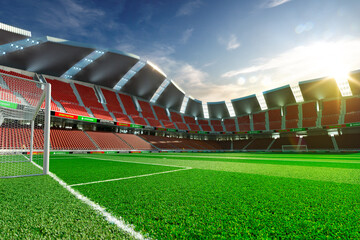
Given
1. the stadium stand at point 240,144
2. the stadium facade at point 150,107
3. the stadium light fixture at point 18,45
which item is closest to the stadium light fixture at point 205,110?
the stadium facade at point 150,107

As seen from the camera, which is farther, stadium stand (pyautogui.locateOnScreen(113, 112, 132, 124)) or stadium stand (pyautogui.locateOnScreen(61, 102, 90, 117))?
stadium stand (pyautogui.locateOnScreen(113, 112, 132, 124))

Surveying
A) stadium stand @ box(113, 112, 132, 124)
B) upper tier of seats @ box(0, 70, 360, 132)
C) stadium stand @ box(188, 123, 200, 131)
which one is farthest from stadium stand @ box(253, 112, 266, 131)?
A: stadium stand @ box(113, 112, 132, 124)

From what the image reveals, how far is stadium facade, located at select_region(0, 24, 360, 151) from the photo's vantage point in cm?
2125

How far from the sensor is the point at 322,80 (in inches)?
1233

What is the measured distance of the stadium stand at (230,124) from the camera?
1791 inches

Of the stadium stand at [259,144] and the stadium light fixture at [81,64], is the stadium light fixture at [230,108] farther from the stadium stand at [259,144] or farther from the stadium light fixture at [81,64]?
the stadium light fixture at [81,64]

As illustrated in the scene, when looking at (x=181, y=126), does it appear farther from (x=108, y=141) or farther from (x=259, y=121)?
(x=259, y=121)

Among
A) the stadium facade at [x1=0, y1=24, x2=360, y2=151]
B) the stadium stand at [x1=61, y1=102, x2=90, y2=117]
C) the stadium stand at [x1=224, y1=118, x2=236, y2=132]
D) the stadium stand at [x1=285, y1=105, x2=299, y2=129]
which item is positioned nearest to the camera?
the stadium facade at [x1=0, y1=24, x2=360, y2=151]

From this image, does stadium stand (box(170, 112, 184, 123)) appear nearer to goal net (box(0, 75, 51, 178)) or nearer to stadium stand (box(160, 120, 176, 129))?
stadium stand (box(160, 120, 176, 129))

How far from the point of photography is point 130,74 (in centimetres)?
2930

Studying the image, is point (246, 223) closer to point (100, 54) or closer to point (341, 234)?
point (341, 234)

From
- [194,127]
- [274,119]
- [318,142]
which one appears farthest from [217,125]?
[318,142]

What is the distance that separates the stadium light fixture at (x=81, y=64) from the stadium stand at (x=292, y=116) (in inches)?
1491

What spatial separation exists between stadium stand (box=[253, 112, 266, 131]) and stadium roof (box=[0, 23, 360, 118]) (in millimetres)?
1701
